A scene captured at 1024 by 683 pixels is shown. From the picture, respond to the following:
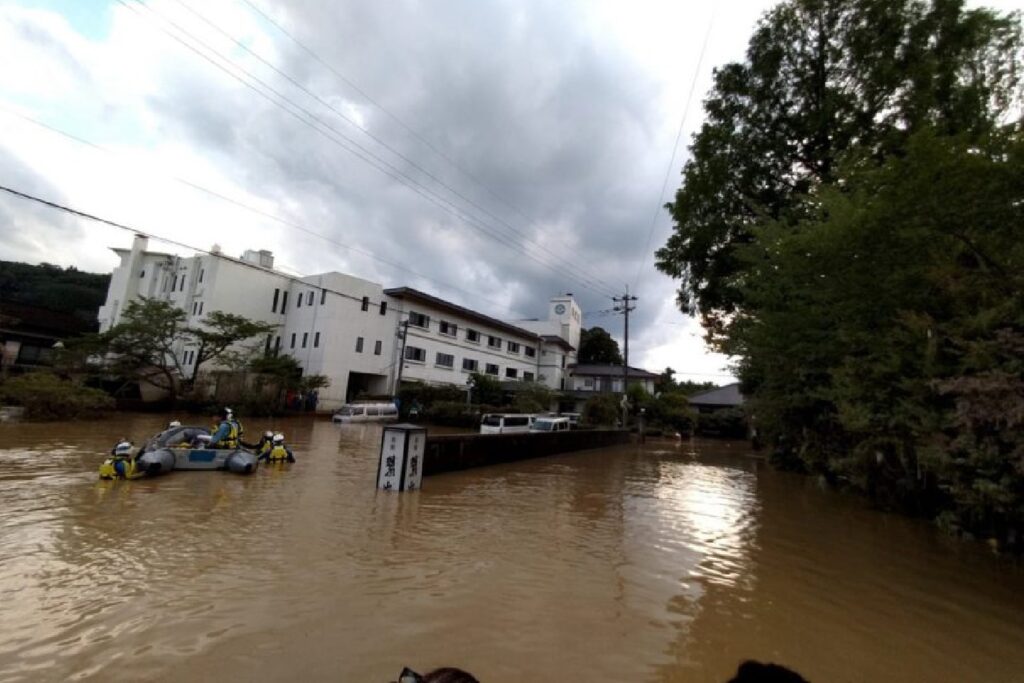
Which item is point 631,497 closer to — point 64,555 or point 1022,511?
point 1022,511

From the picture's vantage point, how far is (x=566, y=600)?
16.1ft

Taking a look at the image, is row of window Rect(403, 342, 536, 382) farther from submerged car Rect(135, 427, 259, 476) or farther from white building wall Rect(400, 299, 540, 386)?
submerged car Rect(135, 427, 259, 476)

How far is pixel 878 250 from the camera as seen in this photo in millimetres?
7332

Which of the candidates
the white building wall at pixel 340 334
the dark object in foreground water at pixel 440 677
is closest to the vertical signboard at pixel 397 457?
the dark object in foreground water at pixel 440 677

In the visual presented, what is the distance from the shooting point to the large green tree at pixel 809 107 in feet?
49.0

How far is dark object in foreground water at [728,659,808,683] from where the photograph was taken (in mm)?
1723

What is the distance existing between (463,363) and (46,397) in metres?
27.4

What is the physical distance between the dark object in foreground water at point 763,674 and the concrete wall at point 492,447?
10.7 m

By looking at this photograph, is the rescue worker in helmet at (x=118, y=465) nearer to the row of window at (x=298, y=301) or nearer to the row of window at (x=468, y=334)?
the row of window at (x=298, y=301)

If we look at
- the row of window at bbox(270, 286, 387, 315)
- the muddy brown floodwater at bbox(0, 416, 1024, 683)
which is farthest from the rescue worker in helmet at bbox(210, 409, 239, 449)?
the row of window at bbox(270, 286, 387, 315)

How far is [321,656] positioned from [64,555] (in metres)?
3.96

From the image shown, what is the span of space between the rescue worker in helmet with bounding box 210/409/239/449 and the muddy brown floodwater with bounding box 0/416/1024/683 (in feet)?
3.13

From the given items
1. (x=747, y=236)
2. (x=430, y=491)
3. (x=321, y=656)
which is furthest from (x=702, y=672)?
(x=747, y=236)

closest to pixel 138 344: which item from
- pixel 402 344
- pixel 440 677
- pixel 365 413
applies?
pixel 365 413
